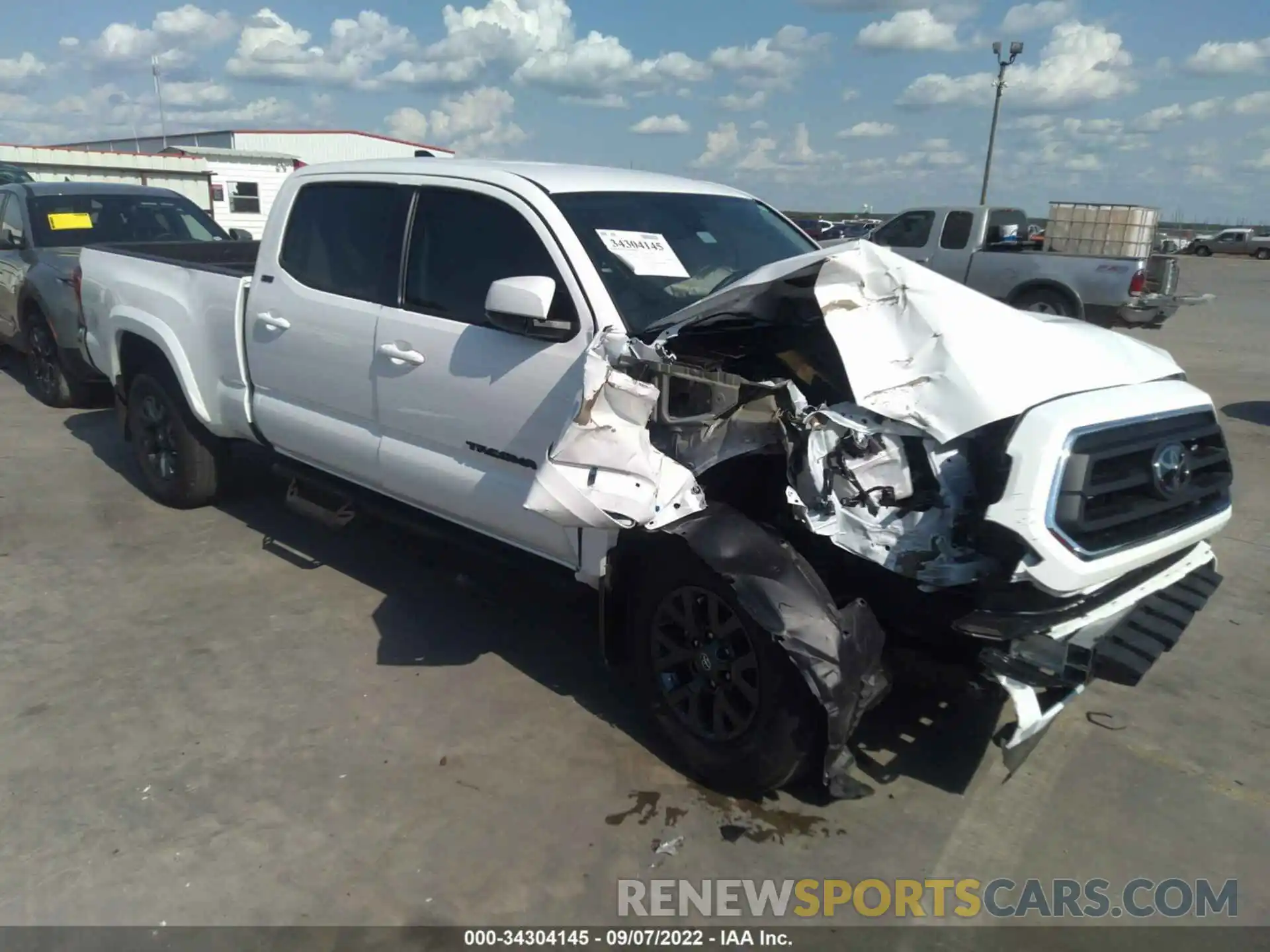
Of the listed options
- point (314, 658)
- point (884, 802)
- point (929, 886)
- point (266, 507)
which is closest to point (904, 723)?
point (884, 802)

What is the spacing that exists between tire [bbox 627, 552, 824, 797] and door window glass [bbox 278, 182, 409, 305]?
1925 mm

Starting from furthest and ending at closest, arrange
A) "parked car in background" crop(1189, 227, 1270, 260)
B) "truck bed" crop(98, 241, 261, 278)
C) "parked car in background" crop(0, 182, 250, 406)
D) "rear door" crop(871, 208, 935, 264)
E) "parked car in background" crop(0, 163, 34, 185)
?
1. "parked car in background" crop(1189, 227, 1270, 260)
2. "parked car in background" crop(0, 163, 34, 185)
3. "rear door" crop(871, 208, 935, 264)
4. "parked car in background" crop(0, 182, 250, 406)
5. "truck bed" crop(98, 241, 261, 278)

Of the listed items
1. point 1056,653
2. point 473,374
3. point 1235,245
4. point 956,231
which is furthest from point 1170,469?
point 1235,245

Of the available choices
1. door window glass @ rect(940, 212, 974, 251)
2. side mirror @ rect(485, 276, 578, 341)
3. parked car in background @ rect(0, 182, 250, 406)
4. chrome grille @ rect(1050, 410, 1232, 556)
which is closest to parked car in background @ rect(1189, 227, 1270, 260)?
door window glass @ rect(940, 212, 974, 251)

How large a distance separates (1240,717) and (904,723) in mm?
1371

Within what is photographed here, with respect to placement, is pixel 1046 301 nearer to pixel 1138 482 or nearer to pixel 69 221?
pixel 1138 482

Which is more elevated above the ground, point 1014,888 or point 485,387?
point 485,387

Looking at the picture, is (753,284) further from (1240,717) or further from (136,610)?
(136,610)

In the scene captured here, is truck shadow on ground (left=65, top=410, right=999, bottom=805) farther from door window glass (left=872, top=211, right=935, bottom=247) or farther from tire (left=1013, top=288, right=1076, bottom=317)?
door window glass (left=872, top=211, right=935, bottom=247)

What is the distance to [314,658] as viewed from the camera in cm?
426

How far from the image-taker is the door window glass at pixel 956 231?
14.4 metres

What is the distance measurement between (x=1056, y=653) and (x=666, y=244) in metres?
2.16

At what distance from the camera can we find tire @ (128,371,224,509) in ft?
18.8

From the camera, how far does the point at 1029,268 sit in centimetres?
1320
